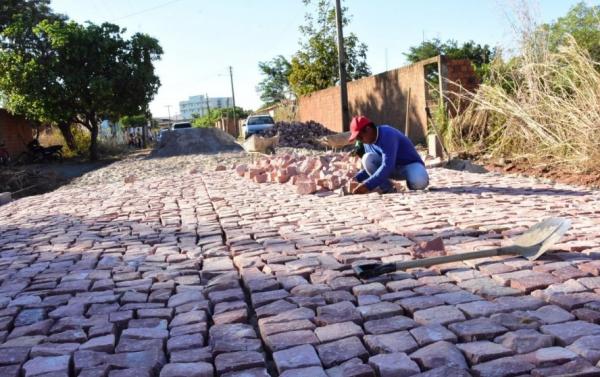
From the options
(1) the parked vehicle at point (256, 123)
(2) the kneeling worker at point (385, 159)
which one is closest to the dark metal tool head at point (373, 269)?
(2) the kneeling worker at point (385, 159)

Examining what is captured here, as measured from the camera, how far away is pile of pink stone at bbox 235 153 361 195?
6.70 m

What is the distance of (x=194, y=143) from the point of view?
21.2m

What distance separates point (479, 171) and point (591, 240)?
193 inches

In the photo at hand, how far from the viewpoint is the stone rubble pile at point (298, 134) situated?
1833cm

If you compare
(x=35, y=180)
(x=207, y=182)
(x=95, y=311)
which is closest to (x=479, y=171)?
(x=207, y=182)

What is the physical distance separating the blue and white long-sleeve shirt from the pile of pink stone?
49 cm

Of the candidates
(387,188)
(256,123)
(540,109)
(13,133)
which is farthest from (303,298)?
(256,123)

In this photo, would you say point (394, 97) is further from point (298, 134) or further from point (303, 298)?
point (303, 298)

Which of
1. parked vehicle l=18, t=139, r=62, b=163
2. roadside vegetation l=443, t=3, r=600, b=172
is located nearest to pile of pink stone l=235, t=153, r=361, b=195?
roadside vegetation l=443, t=3, r=600, b=172

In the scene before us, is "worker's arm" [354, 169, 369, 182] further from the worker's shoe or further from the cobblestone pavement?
the cobblestone pavement

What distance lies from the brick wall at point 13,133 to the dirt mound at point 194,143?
17.3 feet

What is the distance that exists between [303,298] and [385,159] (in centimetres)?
308

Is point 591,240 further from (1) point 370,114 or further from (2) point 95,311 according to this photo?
(1) point 370,114

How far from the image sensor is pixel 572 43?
6969mm
